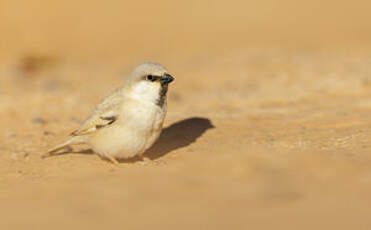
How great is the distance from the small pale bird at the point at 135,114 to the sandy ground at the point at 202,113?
0.31 meters

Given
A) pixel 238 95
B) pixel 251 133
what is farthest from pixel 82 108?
pixel 251 133

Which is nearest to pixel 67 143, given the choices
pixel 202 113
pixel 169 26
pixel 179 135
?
pixel 179 135

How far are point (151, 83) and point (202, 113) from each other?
337 centimetres

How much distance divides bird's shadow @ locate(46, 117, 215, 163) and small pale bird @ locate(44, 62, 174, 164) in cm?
66

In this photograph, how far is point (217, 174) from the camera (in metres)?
5.90

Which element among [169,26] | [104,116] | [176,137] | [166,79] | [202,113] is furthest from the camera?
[169,26]

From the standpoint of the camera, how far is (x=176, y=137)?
905 cm

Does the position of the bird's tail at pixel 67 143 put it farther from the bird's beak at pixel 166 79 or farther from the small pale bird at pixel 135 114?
the bird's beak at pixel 166 79

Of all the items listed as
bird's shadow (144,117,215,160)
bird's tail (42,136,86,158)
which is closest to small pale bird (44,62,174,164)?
bird's tail (42,136,86,158)

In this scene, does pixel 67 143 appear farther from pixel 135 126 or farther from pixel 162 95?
pixel 162 95

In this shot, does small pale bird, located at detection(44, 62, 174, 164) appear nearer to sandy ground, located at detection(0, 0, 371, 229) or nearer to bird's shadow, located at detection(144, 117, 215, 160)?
sandy ground, located at detection(0, 0, 371, 229)

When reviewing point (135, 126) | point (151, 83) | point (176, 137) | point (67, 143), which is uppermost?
point (151, 83)

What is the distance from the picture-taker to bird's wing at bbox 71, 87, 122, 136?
7.46 m

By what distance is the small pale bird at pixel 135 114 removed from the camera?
719cm
